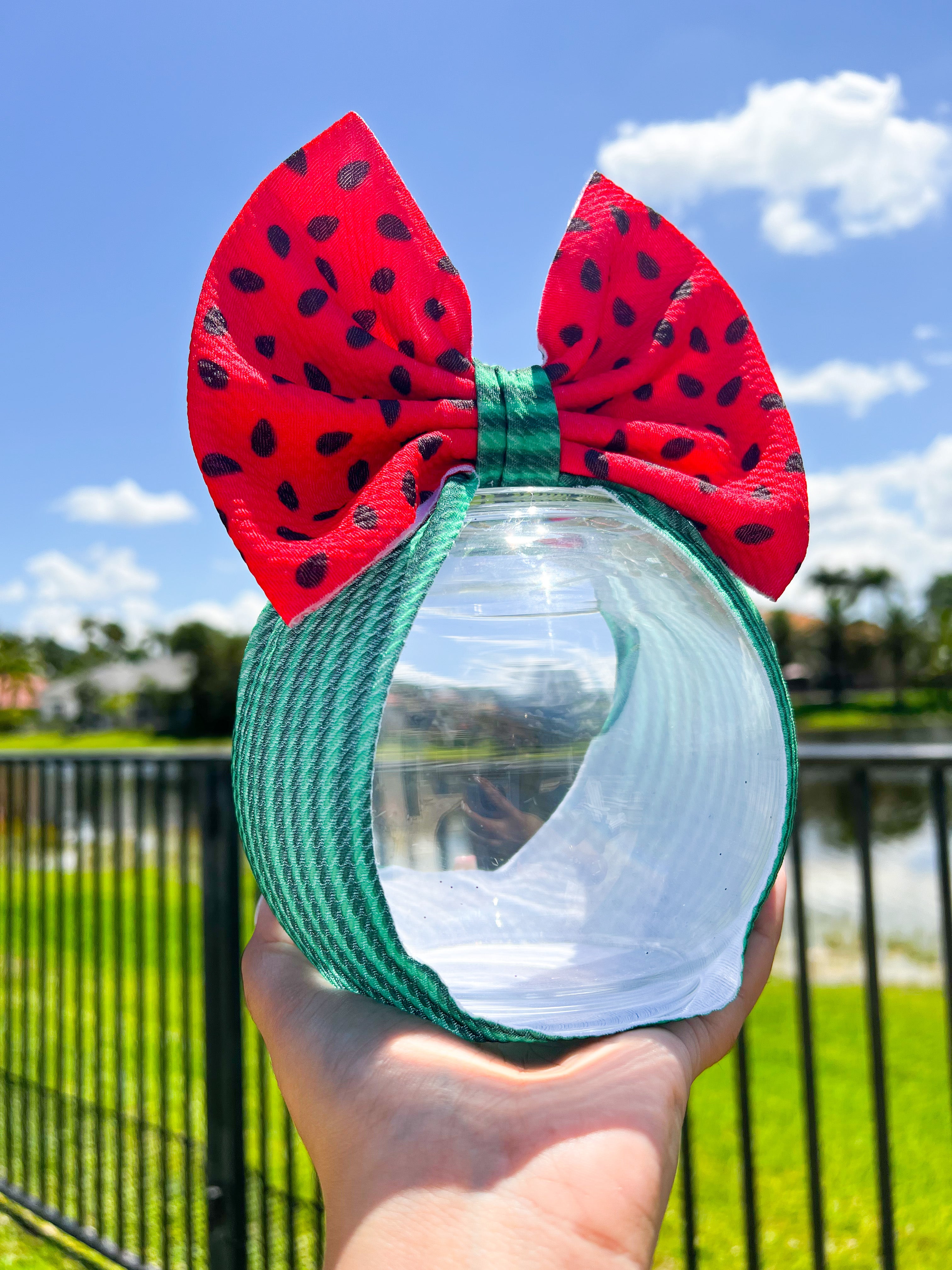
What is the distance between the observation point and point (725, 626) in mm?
974

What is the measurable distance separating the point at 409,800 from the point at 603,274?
0.60 metres

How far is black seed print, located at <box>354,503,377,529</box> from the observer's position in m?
0.84

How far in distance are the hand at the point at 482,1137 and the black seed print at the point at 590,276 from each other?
750 mm

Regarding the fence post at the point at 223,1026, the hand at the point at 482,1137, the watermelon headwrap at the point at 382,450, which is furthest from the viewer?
the fence post at the point at 223,1026

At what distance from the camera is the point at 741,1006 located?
1.01 meters

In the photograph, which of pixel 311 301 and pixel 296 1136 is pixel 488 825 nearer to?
pixel 311 301

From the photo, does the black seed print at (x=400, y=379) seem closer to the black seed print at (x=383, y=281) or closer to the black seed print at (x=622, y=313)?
the black seed print at (x=383, y=281)

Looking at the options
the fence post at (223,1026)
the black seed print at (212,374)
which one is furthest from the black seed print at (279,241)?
the fence post at (223,1026)

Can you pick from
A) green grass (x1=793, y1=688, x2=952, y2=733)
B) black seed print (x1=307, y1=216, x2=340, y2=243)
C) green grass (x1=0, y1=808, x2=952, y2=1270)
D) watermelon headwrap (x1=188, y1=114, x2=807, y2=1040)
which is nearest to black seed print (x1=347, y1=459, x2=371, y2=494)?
watermelon headwrap (x1=188, y1=114, x2=807, y2=1040)

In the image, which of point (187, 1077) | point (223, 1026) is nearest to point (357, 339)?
point (223, 1026)

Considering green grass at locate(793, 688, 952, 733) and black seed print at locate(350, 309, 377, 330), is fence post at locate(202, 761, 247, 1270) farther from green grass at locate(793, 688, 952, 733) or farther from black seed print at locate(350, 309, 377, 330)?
green grass at locate(793, 688, 952, 733)

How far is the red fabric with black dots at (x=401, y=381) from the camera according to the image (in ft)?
2.90

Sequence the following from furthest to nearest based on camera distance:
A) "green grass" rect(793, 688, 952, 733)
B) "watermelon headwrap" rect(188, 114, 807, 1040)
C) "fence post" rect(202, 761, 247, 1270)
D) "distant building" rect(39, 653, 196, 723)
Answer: "distant building" rect(39, 653, 196, 723) < "green grass" rect(793, 688, 952, 733) < "fence post" rect(202, 761, 247, 1270) < "watermelon headwrap" rect(188, 114, 807, 1040)

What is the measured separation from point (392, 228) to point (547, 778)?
59 cm
